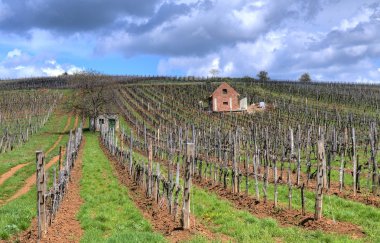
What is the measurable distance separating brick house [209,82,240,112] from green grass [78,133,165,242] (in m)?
53.8

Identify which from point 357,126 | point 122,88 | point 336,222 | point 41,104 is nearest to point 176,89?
point 122,88

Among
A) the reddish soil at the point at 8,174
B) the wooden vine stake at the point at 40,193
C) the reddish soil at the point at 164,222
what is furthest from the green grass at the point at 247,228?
the reddish soil at the point at 8,174

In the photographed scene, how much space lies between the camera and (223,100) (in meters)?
79.8

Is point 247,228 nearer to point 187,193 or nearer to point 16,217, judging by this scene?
point 187,193

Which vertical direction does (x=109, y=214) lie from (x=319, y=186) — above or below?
below

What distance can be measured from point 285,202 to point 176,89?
79.5m

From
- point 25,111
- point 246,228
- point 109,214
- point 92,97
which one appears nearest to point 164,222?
point 109,214

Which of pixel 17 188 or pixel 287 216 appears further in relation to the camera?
pixel 17 188

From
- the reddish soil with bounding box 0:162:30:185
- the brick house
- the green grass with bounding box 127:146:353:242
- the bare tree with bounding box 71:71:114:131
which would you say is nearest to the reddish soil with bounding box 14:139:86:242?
the green grass with bounding box 127:146:353:242

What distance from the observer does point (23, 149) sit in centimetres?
4456

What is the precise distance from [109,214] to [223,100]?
214 feet

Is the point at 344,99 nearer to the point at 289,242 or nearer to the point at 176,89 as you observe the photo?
the point at 176,89

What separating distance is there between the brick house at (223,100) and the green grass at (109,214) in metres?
53.8

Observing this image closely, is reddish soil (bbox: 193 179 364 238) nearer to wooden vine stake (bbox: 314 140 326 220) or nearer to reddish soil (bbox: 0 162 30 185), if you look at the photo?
wooden vine stake (bbox: 314 140 326 220)
